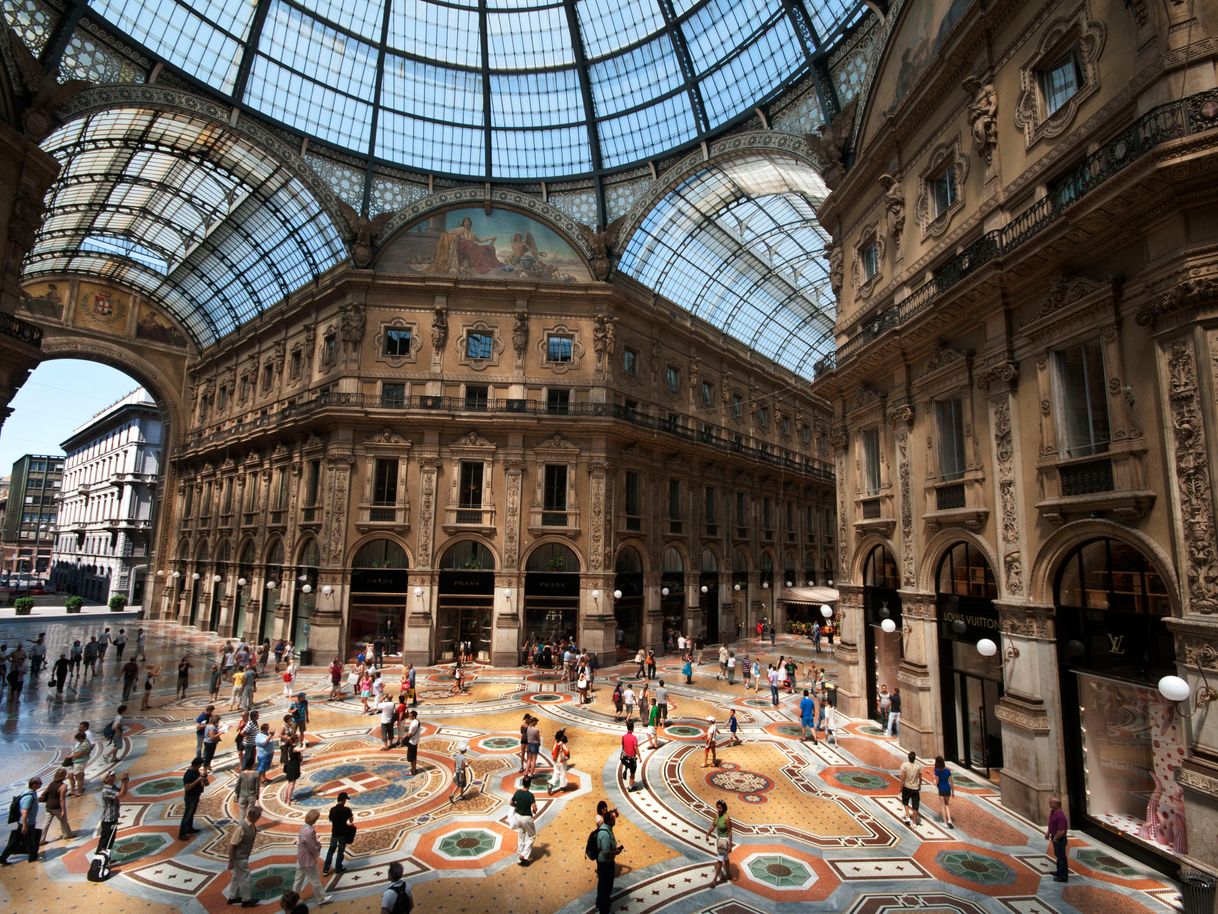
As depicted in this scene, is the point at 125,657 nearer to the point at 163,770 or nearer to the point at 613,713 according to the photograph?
the point at 163,770

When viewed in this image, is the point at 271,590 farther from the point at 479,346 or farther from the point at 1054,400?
the point at 1054,400

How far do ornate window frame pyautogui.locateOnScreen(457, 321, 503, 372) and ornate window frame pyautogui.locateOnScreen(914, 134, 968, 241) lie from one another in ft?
70.2

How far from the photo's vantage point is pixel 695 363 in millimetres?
40812

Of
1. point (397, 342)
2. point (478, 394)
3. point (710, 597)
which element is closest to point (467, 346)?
point (478, 394)

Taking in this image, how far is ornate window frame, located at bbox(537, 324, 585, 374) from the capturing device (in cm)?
3356

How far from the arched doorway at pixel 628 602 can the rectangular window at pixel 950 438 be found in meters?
18.6

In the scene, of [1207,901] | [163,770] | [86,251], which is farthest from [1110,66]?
[86,251]

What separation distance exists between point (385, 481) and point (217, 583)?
67.6 feet

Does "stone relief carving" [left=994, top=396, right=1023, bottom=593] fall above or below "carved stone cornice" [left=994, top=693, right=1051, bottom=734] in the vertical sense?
above

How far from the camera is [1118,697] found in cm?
1181

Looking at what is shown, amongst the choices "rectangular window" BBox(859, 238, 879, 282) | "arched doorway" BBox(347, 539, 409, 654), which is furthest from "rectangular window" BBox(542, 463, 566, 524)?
"rectangular window" BBox(859, 238, 879, 282)

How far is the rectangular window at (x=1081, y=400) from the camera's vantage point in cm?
1230

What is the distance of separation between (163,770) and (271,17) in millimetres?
35580

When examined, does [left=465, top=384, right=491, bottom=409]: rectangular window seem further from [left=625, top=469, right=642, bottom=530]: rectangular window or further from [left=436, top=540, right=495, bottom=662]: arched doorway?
[left=625, top=469, right=642, bottom=530]: rectangular window
